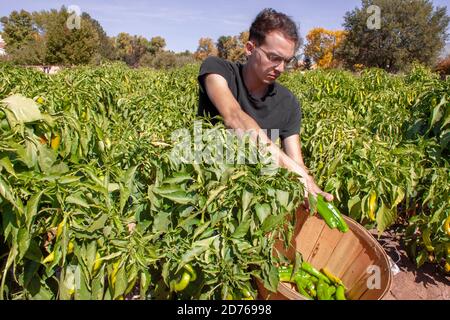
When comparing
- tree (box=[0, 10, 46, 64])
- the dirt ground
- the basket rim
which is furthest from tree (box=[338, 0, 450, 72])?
the basket rim

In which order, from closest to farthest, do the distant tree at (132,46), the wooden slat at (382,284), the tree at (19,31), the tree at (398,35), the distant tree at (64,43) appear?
the wooden slat at (382,284) < the distant tree at (64,43) < the tree at (398,35) < the tree at (19,31) < the distant tree at (132,46)

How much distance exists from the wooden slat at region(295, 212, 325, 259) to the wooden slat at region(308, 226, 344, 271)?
0.02 m

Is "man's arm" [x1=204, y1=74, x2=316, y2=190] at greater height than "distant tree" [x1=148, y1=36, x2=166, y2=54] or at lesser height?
lesser

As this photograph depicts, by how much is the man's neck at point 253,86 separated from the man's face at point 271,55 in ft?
0.31

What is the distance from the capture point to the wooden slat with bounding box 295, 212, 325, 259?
2166 millimetres

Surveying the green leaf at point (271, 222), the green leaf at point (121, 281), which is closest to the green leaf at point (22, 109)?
the green leaf at point (121, 281)

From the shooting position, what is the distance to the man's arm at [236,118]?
1.90m

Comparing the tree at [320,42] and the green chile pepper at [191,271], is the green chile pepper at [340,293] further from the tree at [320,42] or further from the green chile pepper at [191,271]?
the tree at [320,42]

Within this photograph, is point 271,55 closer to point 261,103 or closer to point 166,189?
point 261,103

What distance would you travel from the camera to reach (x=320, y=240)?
7.28ft

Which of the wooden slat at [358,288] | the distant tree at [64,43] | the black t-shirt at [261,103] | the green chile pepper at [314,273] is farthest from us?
the distant tree at [64,43]

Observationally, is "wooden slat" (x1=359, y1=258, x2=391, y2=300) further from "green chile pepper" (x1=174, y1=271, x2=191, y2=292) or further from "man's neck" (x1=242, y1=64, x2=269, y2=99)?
"man's neck" (x1=242, y1=64, x2=269, y2=99)
